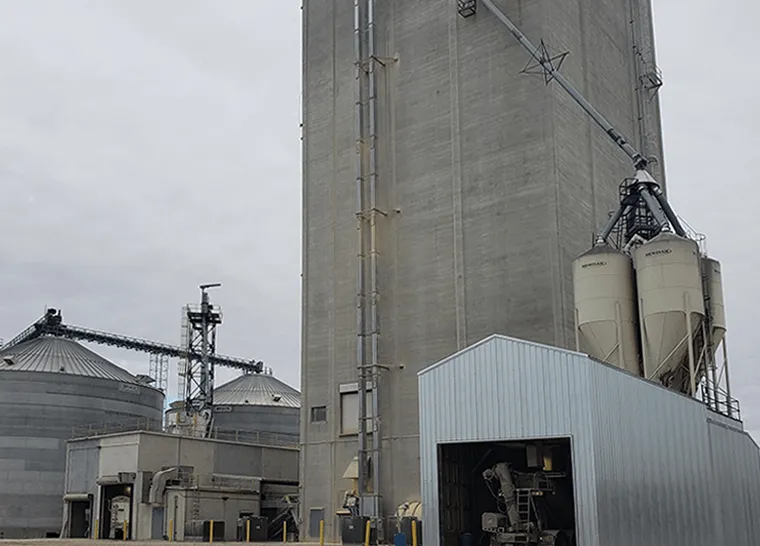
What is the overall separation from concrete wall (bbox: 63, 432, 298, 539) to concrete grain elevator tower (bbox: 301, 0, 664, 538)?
8397 millimetres

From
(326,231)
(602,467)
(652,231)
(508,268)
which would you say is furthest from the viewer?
(326,231)

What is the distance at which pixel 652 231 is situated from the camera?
3819 centimetres

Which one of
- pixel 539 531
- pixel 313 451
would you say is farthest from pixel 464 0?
pixel 539 531

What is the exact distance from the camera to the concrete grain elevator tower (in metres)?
41.1

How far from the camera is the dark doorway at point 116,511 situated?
4831 centimetres

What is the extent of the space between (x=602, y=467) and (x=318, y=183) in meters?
27.9

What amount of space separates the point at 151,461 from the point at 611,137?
2819 centimetres

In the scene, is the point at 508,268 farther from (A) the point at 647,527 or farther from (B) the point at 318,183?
(A) the point at 647,527

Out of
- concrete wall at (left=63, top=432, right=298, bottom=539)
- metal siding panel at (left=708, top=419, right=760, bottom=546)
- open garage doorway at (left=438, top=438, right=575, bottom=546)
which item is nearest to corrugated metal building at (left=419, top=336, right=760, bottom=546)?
open garage doorway at (left=438, top=438, right=575, bottom=546)

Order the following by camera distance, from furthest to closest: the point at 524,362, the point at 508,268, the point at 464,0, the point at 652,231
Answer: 1. the point at 464,0
2. the point at 508,268
3. the point at 652,231
4. the point at 524,362

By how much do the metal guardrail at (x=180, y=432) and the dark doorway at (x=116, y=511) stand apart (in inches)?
201

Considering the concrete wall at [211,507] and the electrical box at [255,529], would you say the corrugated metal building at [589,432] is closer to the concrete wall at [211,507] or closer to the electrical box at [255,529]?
the electrical box at [255,529]

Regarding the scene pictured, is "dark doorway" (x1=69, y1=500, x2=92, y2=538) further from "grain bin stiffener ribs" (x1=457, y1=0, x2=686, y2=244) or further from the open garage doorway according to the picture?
"grain bin stiffener ribs" (x1=457, y1=0, x2=686, y2=244)

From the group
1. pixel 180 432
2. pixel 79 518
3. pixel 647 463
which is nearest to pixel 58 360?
pixel 180 432
